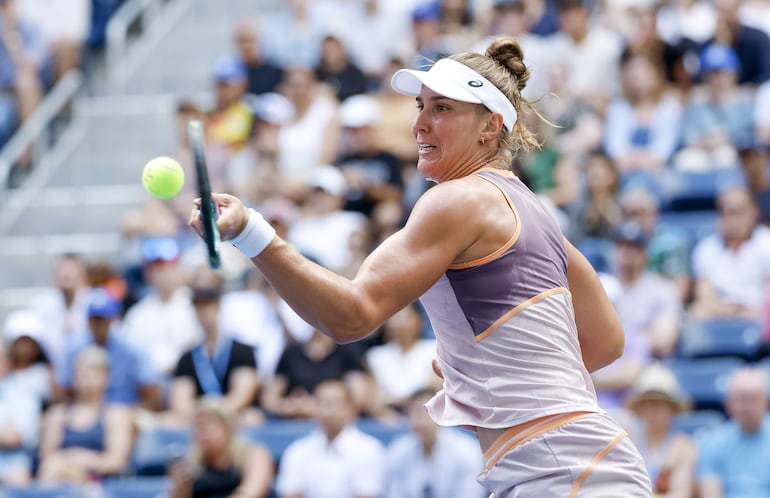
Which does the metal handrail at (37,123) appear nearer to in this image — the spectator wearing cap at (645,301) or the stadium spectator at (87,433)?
the stadium spectator at (87,433)

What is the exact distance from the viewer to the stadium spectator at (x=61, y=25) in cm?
1384

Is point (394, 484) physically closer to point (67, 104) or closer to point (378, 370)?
point (378, 370)

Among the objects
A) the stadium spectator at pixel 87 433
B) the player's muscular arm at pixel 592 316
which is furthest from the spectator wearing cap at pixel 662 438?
the stadium spectator at pixel 87 433

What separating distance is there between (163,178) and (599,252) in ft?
21.1

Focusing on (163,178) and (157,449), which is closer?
(163,178)

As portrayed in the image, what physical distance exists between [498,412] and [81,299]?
755 centimetres

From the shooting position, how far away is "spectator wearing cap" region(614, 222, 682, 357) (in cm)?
903

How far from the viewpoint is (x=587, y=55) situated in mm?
11531

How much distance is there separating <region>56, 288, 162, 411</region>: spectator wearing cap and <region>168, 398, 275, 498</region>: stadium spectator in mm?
1493

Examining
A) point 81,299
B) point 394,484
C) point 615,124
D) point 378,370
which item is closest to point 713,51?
point 615,124

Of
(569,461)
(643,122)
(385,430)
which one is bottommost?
(385,430)

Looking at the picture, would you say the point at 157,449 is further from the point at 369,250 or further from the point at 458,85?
the point at 458,85

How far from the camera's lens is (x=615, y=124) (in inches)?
428

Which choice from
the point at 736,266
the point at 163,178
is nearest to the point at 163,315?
the point at 736,266
